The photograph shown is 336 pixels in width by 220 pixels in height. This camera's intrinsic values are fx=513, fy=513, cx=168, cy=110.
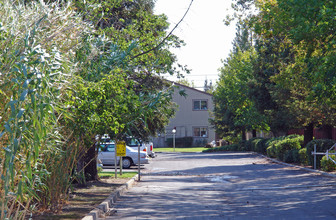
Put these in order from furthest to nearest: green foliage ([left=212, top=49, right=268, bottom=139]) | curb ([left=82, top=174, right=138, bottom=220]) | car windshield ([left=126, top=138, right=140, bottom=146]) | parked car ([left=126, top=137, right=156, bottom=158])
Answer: green foliage ([left=212, top=49, right=268, bottom=139]), parked car ([left=126, top=137, right=156, bottom=158]), car windshield ([left=126, top=138, right=140, bottom=146]), curb ([left=82, top=174, right=138, bottom=220])

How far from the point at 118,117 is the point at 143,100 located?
2023mm

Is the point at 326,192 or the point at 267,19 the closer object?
the point at 326,192

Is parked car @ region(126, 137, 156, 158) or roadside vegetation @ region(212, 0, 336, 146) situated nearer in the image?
roadside vegetation @ region(212, 0, 336, 146)

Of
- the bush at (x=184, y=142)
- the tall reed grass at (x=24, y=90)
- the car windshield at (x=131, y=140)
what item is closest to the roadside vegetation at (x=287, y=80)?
the car windshield at (x=131, y=140)

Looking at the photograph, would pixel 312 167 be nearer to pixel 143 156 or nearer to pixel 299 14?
pixel 143 156

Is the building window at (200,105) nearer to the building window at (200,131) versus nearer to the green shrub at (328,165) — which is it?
the building window at (200,131)

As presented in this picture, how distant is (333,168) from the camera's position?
72.0 feet

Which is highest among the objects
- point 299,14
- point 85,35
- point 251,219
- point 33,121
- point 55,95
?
point 299,14

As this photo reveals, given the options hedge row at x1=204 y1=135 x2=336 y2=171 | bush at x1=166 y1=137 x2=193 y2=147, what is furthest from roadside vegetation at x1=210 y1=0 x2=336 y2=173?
bush at x1=166 y1=137 x2=193 y2=147

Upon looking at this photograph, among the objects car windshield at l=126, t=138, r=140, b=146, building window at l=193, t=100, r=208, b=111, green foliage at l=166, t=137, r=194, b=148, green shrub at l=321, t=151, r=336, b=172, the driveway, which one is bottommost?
the driveway

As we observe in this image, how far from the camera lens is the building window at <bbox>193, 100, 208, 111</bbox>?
250 feet

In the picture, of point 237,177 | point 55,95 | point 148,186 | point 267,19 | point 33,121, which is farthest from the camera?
point 237,177

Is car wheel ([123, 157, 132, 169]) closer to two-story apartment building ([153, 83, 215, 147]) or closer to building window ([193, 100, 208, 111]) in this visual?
two-story apartment building ([153, 83, 215, 147])

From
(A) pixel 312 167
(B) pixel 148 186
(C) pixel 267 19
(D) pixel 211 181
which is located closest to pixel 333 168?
(A) pixel 312 167
